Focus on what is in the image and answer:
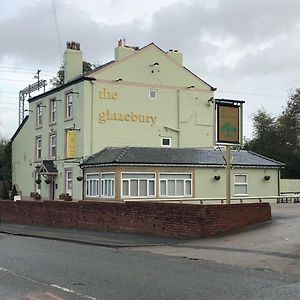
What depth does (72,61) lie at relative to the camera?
42.9 m

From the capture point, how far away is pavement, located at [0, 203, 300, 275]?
1246 cm

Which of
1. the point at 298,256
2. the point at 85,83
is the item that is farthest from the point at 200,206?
the point at 85,83

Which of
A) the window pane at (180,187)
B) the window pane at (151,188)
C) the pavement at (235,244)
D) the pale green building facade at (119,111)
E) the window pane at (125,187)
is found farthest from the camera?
the pale green building facade at (119,111)

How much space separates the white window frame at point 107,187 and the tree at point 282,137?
94.3ft

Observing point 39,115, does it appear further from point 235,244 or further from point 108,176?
point 235,244

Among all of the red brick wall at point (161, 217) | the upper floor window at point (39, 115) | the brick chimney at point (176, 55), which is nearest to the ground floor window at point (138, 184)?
the red brick wall at point (161, 217)

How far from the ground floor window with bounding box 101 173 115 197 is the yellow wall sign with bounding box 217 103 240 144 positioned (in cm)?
1384

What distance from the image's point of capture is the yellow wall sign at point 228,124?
67.3 feet

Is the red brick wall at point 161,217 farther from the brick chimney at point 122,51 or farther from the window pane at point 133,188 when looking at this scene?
the brick chimney at point 122,51

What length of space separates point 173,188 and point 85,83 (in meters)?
9.89

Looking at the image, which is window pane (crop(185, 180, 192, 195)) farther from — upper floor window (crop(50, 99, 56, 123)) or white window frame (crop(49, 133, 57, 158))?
upper floor window (crop(50, 99, 56, 123))

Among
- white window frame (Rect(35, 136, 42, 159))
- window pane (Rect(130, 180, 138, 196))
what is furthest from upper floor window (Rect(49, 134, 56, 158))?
window pane (Rect(130, 180, 138, 196))

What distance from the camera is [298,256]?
1270 centimetres

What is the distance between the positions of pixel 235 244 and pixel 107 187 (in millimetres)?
19426
